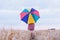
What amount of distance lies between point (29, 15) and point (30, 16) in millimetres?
78

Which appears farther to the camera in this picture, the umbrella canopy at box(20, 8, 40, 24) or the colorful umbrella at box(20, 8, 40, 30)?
the umbrella canopy at box(20, 8, 40, 24)

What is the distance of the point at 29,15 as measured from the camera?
19281 millimetres

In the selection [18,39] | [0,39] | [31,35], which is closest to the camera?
[31,35]

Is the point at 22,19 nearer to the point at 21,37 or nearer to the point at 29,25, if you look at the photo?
the point at 29,25

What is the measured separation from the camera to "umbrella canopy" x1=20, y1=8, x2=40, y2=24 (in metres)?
A: 19.2

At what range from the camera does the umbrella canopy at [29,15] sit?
19.2 meters

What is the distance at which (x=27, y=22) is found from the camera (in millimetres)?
18984

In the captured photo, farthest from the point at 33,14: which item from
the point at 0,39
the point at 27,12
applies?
the point at 0,39

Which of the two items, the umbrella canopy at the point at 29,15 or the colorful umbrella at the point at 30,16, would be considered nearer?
the colorful umbrella at the point at 30,16

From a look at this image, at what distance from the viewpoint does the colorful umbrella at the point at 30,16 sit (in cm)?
1900

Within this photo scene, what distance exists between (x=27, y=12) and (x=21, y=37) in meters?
2.04

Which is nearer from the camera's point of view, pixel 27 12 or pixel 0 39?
pixel 27 12

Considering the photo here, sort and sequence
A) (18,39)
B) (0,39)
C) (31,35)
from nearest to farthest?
(31,35) → (18,39) → (0,39)

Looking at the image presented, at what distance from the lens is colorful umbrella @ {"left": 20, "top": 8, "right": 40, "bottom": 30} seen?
62.3 ft
